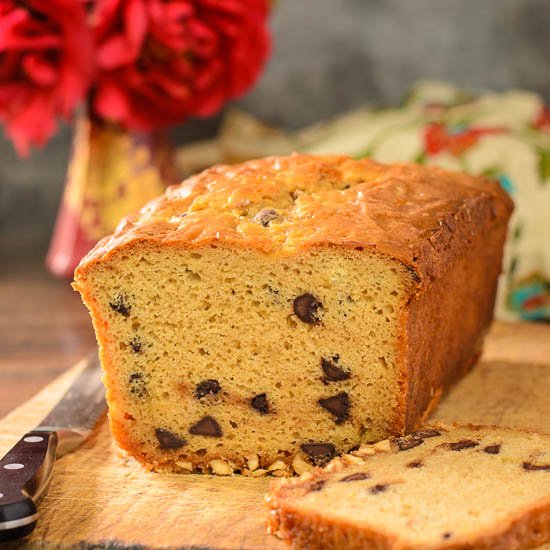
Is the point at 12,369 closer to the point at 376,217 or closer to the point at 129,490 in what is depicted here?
the point at 129,490

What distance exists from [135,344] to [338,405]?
577 mm

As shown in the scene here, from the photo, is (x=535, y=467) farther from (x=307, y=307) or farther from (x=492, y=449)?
(x=307, y=307)

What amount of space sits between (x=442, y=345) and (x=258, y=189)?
0.74 meters

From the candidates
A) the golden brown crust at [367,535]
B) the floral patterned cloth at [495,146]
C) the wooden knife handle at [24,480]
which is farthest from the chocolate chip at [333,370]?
the floral patterned cloth at [495,146]

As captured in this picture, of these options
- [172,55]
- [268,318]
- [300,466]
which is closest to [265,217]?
[268,318]

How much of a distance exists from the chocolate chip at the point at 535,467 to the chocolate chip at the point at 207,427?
2.75ft

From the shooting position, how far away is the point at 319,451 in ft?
9.05

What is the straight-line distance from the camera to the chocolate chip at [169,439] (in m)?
2.82

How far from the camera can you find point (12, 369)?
365 cm

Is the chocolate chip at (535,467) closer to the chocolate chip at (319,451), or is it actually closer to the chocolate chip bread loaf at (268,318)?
the chocolate chip bread loaf at (268,318)

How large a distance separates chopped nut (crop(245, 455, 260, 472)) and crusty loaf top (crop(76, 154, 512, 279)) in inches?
23.8

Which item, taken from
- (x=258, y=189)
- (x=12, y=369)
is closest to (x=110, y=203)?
(x=12, y=369)

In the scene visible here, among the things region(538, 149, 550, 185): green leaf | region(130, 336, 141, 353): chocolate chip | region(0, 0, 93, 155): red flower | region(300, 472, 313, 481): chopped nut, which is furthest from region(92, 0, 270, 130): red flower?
region(300, 472, 313, 481): chopped nut

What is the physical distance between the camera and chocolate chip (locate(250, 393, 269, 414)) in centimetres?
275
